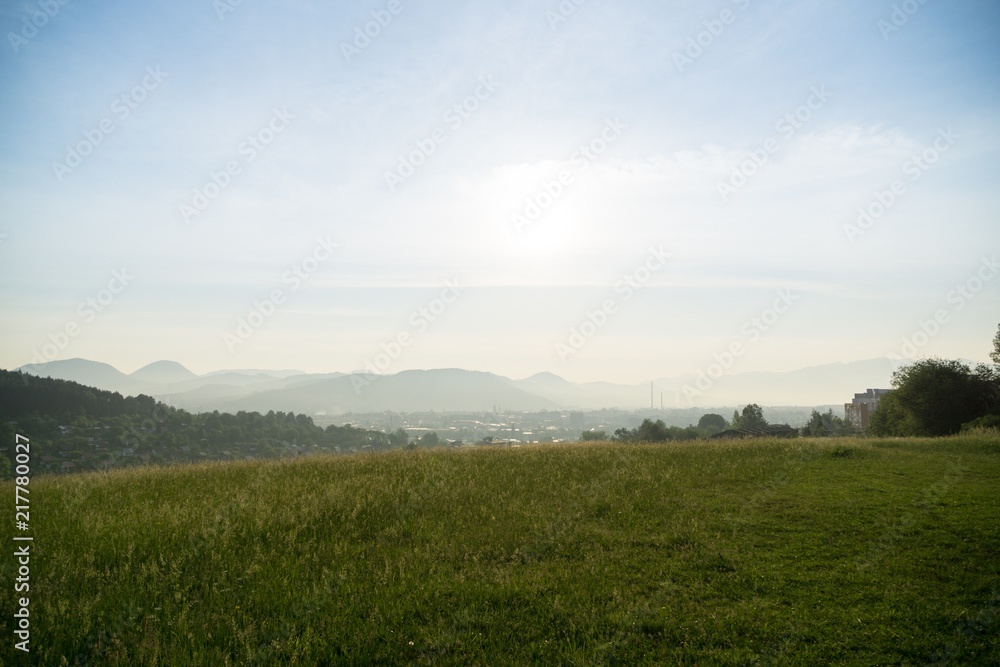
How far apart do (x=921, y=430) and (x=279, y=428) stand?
55.6m

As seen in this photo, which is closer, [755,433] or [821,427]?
[755,433]

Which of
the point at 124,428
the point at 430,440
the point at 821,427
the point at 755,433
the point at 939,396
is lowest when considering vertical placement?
the point at 430,440

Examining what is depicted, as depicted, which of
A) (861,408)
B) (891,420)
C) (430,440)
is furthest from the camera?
(861,408)

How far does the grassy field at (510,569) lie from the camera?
254 inches

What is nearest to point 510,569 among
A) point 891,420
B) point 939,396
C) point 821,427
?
point 939,396

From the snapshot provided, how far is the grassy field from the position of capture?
6.46 meters

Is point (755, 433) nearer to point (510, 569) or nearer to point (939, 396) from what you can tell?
point (939, 396)

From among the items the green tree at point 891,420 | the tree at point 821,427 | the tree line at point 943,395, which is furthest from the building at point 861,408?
the tree line at point 943,395

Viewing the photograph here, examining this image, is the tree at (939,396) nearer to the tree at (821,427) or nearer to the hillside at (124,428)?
the tree at (821,427)

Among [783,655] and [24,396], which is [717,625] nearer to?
[783,655]

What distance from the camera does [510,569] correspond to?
8836 mm

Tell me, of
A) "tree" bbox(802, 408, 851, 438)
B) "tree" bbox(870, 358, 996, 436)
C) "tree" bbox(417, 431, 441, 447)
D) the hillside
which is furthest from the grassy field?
"tree" bbox(870, 358, 996, 436)

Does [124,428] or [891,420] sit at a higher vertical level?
[891,420]

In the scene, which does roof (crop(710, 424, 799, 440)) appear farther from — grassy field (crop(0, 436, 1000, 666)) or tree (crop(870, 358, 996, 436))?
grassy field (crop(0, 436, 1000, 666))
